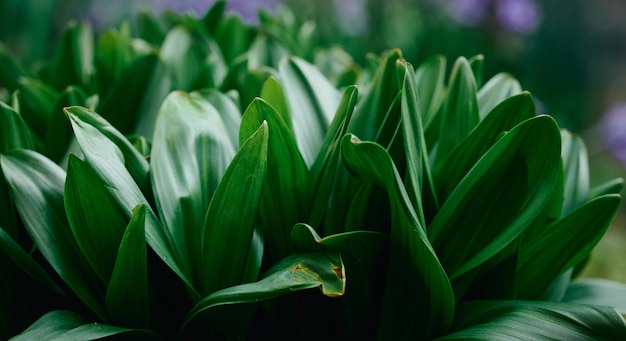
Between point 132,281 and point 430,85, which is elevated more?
point 430,85

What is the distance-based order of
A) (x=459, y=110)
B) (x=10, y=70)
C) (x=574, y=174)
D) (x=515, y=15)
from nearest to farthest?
(x=459, y=110) → (x=574, y=174) → (x=10, y=70) → (x=515, y=15)

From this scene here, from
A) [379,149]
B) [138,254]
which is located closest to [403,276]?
[379,149]

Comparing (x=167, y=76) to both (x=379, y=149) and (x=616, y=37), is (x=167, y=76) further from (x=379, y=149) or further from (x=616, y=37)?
(x=616, y=37)

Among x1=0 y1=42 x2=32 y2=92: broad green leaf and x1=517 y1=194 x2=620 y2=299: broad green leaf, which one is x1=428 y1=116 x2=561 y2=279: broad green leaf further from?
x1=0 y1=42 x2=32 y2=92: broad green leaf

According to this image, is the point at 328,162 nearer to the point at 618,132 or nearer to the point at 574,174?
the point at 574,174

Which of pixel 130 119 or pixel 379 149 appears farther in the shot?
pixel 130 119

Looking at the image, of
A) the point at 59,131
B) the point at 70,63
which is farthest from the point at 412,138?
the point at 70,63
